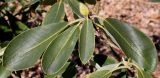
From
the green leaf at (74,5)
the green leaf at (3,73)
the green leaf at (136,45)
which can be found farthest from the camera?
the green leaf at (3,73)

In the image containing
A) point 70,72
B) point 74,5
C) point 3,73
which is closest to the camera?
point 74,5

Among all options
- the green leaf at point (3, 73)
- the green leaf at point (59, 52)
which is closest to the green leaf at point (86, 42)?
the green leaf at point (59, 52)

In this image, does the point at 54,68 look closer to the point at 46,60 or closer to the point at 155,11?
the point at 46,60

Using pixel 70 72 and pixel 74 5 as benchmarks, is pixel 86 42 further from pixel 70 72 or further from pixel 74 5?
pixel 70 72

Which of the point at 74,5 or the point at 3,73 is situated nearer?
the point at 74,5

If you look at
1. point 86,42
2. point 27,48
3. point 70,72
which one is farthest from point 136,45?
point 70,72

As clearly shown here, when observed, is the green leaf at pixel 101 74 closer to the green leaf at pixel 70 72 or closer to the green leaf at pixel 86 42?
the green leaf at pixel 86 42
